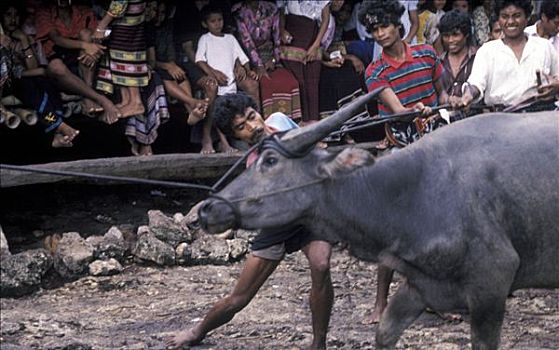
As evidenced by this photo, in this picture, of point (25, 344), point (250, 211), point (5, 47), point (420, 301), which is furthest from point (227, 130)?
point (5, 47)

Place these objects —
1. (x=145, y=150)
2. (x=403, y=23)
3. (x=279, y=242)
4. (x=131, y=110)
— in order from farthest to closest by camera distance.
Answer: (x=403, y=23)
(x=145, y=150)
(x=131, y=110)
(x=279, y=242)

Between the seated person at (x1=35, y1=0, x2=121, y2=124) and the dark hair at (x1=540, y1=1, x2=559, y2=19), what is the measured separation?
322 cm

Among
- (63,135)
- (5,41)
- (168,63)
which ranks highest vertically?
(5,41)

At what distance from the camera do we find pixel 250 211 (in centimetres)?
472

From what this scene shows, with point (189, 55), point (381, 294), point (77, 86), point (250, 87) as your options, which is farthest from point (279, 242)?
point (189, 55)

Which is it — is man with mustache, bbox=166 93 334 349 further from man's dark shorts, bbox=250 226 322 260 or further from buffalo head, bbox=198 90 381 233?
buffalo head, bbox=198 90 381 233

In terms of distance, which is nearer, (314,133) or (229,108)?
(314,133)

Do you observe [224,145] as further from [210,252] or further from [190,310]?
[190,310]

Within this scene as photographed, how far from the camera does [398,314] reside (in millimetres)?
5098

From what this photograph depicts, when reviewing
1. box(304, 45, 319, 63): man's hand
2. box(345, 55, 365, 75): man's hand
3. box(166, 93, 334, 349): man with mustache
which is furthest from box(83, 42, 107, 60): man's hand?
box(166, 93, 334, 349): man with mustache

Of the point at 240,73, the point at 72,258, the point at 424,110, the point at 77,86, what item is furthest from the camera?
the point at 240,73

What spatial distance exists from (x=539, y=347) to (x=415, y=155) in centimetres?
177

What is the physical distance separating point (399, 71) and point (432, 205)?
1.78m

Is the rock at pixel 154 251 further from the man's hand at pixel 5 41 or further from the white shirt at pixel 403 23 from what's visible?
the white shirt at pixel 403 23
